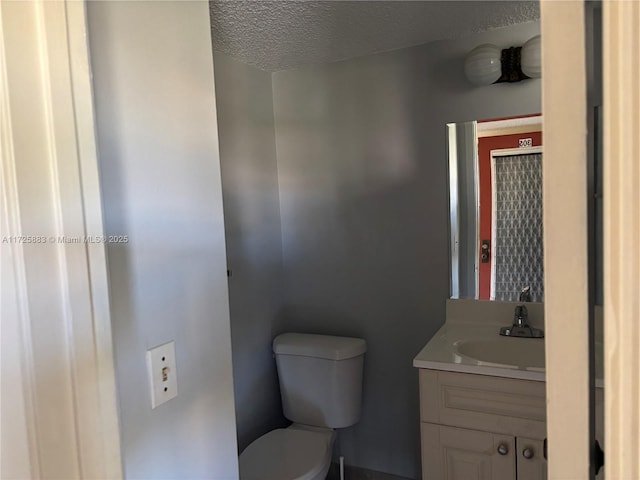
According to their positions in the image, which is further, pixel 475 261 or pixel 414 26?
pixel 475 261

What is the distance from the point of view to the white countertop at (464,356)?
145 centimetres

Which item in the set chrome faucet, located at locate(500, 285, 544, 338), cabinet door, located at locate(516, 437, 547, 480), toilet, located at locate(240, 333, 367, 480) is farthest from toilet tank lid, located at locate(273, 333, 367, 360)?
cabinet door, located at locate(516, 437, 547, 480)

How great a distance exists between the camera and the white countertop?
1.45 m

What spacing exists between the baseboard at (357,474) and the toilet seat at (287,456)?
1.34ft

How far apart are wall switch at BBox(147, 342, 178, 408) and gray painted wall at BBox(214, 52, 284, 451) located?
1.15 m

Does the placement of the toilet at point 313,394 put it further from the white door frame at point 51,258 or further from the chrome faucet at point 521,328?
the white door frame at point 51,258

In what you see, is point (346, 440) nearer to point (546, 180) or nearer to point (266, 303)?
point (266, 303)

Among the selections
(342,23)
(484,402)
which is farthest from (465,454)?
(342,23)

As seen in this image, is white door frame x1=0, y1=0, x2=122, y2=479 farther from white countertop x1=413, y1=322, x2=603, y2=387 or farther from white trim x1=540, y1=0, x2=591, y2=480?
Result: white countertop x1=413, y1=322, x2=603, y2=387

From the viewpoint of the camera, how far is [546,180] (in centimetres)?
40

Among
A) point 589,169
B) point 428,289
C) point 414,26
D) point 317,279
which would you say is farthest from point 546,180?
point 317,279
